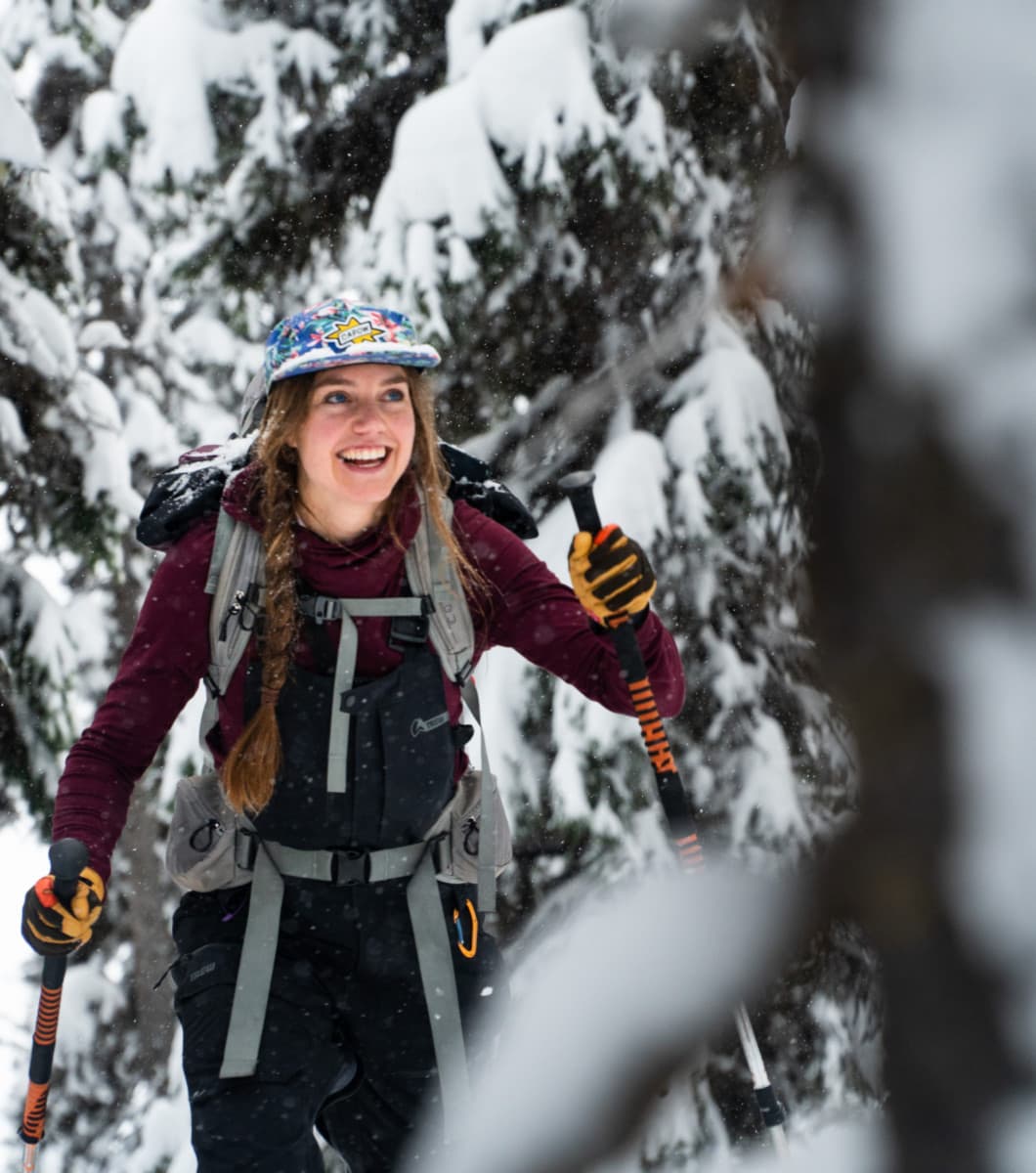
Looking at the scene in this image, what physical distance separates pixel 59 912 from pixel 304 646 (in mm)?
739

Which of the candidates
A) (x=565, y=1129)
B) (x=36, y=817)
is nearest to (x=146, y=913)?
(x=36, y=817)

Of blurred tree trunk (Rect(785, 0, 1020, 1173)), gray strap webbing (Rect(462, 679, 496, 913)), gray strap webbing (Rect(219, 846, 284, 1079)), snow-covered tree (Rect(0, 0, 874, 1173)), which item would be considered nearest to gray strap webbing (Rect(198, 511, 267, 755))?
gray strap webbing (Rect(219, 846, 284, 1079))

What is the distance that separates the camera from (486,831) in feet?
10.0

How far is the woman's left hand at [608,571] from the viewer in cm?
272

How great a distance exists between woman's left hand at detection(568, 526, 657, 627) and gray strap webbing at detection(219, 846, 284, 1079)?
934 mm

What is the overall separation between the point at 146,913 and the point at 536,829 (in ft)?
10.3

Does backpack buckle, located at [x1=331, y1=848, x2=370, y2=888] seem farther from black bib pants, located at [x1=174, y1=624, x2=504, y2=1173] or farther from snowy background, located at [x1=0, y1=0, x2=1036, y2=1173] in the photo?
snowy background, located at [x1=0, y1=0, x2=1036, y2=1173]

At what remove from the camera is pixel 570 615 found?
3.10 meters

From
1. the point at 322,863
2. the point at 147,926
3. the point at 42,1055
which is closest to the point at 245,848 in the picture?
the point at 322,863

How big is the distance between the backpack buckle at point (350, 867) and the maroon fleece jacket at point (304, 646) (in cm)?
36

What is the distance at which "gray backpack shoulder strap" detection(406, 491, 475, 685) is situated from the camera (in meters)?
2.96

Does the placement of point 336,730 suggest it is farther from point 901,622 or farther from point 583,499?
point 901,622

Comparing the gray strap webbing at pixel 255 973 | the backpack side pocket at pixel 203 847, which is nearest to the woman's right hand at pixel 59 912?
the backpack side pocket at pixel 203 847

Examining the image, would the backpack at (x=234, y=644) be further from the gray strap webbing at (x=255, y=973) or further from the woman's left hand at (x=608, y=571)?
the woman's left hand at (x=608, y=571)
